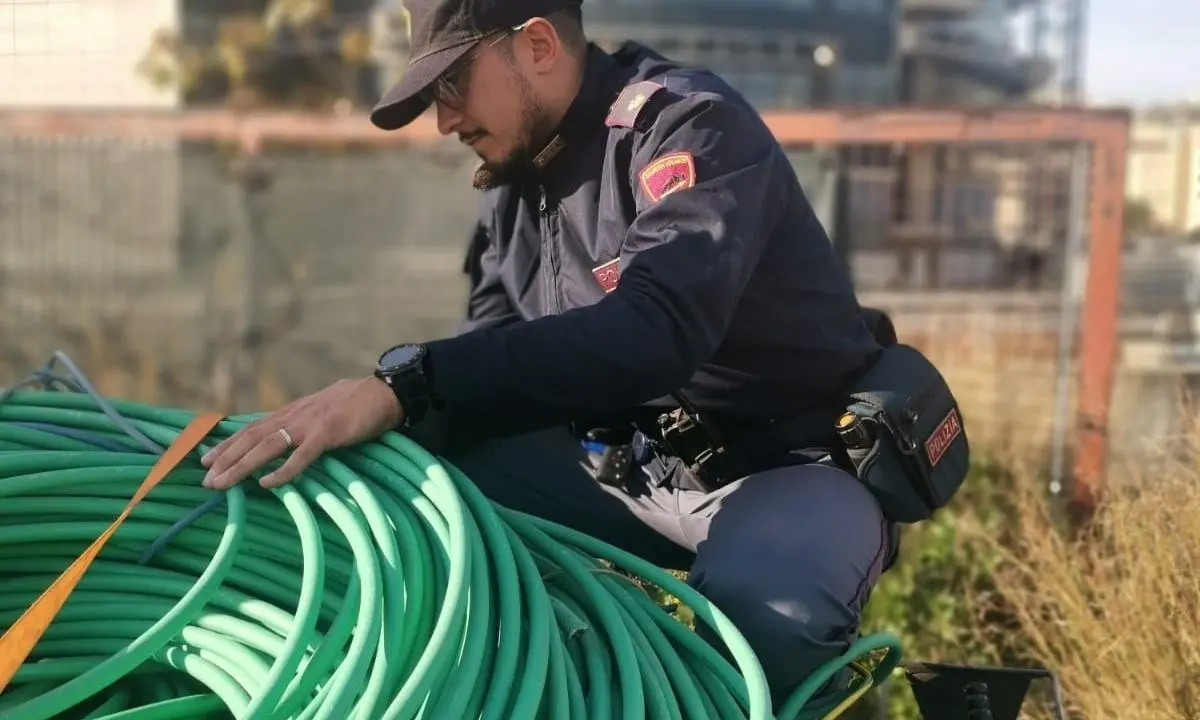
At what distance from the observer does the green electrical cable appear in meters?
1.66

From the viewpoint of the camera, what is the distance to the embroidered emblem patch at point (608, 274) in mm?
2346

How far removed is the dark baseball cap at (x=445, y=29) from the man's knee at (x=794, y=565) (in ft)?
2.96

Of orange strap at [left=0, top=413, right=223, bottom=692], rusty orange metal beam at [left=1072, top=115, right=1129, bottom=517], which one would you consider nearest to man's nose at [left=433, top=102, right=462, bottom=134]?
orange strap at [left=0, top=413, right=223, bottom=692]

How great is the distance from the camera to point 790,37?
23.4 feet

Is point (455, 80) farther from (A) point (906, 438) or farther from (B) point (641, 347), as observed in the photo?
(A) point (906, 438)

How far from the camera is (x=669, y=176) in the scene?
2186mm

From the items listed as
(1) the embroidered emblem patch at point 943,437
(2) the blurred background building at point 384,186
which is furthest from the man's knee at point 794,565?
(2) the blurred background building at point 384,186

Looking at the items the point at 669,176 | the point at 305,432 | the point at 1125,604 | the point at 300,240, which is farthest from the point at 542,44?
the point at 300,240

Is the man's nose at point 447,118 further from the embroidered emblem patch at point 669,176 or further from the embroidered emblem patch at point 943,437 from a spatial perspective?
the embroidered emblem patch at point 943,437

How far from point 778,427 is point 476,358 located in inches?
24.7

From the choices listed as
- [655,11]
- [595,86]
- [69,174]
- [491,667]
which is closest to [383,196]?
[69,174]

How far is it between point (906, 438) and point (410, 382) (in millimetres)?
838

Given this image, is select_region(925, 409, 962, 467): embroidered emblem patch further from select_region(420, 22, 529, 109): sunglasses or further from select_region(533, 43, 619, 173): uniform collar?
select_region(420, 22, 529, 109): sunglasses

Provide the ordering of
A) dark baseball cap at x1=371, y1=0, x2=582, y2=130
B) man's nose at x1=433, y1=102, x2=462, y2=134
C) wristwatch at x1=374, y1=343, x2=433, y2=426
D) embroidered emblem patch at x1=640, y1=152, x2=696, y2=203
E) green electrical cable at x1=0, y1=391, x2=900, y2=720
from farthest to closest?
1. man's nose at x1=433, y1=102, x2=462, y2=134
2. dark baseball cap at x1=371, y1=0, x2=582, y2=130
3. embroidered emblem patch at x1=640, y1=152, x2=696, y2=203
4. wristwatch at x1=374, y1=343, x2=433, y2=426
5. green electrical cable at x1=0, y1=391, x2=900, y2=720
